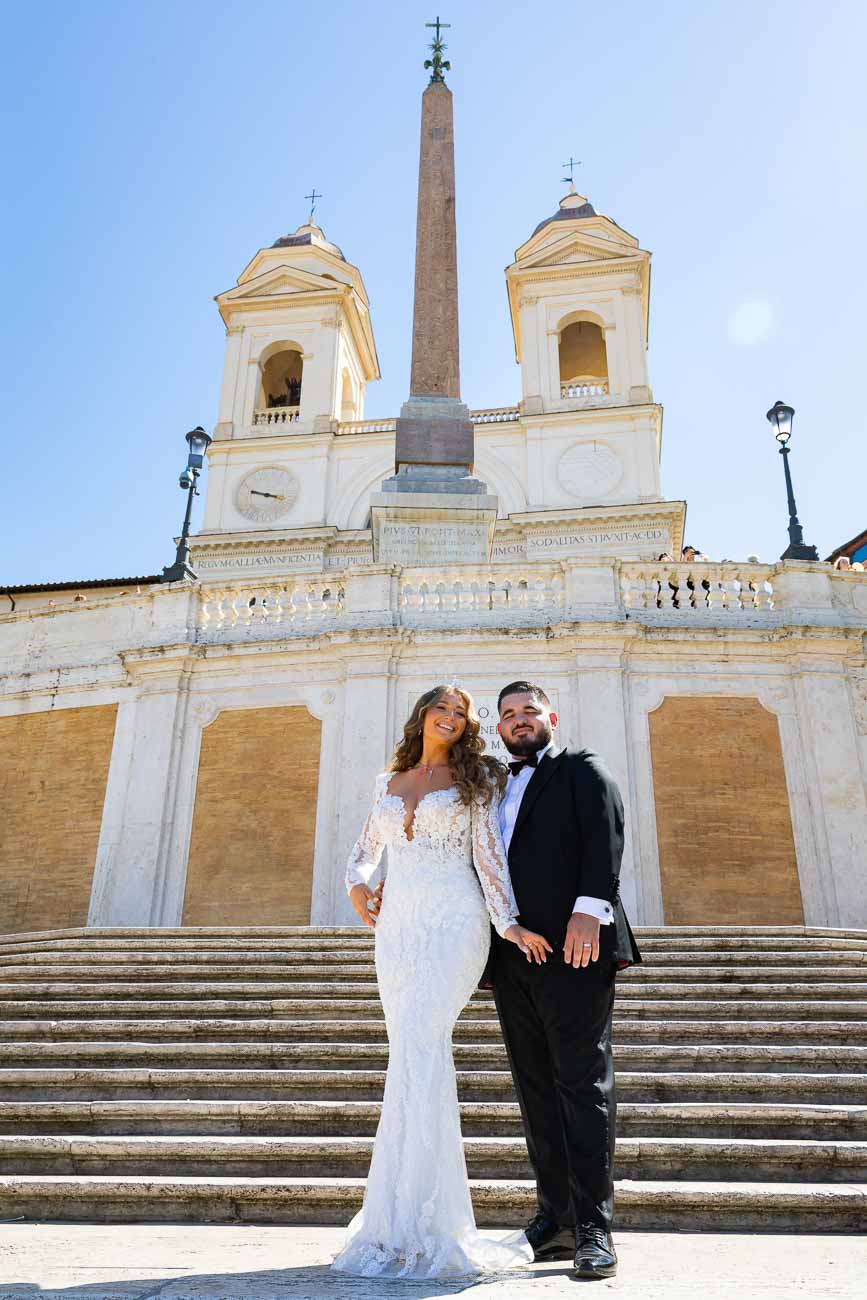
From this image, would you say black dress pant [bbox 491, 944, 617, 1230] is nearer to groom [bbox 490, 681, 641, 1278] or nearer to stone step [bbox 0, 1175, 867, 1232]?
groom [bbox 490, 681, 641, 1278]

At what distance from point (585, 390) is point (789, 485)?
14.5m

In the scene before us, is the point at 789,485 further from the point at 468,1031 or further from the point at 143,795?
the point at 468,1031

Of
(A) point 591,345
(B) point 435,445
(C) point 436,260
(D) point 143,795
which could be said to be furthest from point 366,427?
(D) point 143,795

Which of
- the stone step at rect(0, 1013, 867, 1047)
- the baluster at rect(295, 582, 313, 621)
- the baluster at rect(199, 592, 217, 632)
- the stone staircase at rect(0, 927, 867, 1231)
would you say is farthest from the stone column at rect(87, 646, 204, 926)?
the stone step at rect(0, 1013, 867, 1047)

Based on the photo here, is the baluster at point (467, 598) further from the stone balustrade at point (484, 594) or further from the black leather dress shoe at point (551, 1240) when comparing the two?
the black leather dress shoe at point (551, 1240)

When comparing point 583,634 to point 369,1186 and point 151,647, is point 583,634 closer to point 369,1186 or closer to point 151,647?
point 151,647

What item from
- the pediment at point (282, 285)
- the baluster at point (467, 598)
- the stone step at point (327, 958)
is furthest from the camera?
the pediment at point (282, 285)

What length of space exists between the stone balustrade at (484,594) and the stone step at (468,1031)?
6812 mm

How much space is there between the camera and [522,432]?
27.0 meters

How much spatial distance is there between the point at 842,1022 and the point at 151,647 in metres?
8.84

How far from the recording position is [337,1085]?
5.03m

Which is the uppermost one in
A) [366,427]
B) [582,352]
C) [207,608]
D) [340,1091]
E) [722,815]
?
[582,352]

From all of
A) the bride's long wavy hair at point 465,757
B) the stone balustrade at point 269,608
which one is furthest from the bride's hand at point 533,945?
the stone balustrade at point 269,608

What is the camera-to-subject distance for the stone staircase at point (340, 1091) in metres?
3.93
